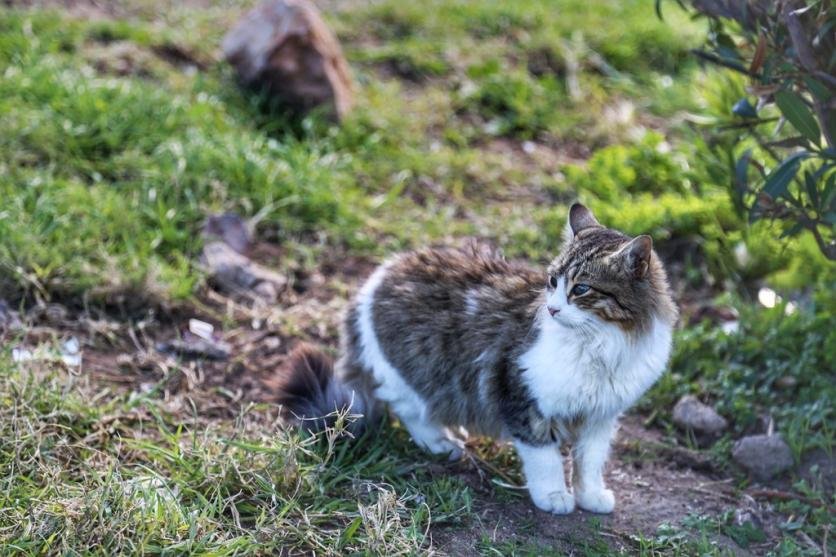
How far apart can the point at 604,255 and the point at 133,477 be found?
5.18ft

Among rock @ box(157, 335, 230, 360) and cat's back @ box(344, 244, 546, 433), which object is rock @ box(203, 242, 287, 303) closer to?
rock @ box(157, 335, 230, 360)

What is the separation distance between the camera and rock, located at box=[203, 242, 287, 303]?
480 centimetres

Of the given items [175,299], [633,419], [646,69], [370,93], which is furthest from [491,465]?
[646,69]

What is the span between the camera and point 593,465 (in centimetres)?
356

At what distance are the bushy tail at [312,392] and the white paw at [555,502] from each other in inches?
25.5

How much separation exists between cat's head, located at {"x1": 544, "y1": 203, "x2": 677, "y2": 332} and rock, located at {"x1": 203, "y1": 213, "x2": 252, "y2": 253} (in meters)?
1.99

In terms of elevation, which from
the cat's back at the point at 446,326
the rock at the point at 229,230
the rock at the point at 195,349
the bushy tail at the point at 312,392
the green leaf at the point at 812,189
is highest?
the green leaf at the point at 812,189

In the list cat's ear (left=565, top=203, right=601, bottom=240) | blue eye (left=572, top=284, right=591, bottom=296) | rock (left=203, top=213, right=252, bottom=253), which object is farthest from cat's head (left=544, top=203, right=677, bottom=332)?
rock (left=203, top=213, right=252, bottom=253)

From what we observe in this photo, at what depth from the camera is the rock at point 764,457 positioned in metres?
3.95

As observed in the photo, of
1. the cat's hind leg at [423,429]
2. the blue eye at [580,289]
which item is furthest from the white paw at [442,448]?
→ the blue eye at [580,289]

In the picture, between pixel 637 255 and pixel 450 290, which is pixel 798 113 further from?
pixel 450 290

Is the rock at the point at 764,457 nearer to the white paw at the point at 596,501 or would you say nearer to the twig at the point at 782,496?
the twig at the point at 782,496

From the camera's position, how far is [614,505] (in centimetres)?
362

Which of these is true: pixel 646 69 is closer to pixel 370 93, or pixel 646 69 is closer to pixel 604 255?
pixel 370 93
